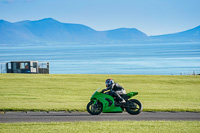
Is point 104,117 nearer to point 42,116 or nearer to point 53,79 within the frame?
point 42,116

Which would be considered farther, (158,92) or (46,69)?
(46,69)

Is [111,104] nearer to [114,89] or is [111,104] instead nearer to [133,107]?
[114,89]


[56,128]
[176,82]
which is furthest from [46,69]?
[56,128]

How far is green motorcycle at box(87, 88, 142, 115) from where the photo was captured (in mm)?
13031

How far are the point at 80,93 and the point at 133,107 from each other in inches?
406

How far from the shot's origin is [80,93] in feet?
75.9

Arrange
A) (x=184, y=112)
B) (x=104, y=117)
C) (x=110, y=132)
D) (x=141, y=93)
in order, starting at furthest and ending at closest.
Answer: (x=141, y=93), (x=184, y=112), (x=104, y=117), (x=110, y=132)

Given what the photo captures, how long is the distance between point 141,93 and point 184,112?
9.08 m

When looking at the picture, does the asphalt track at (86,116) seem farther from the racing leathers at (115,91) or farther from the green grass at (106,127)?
the green grass at (106,127)

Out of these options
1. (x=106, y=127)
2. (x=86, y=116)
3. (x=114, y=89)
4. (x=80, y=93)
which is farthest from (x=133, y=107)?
(x=80, y=93)

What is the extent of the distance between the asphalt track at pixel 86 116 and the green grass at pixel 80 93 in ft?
4.05

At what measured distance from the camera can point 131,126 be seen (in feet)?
33.5

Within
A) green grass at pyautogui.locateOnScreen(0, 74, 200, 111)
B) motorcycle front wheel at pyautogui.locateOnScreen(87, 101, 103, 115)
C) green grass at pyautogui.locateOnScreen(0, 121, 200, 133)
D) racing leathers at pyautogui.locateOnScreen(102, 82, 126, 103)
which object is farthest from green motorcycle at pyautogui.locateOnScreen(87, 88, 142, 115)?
green grass at pyautogui.locateOnScreen(0, 121, 200, 133)

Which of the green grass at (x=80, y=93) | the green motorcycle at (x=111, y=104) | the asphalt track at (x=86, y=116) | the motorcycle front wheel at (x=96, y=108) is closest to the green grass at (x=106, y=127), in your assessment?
the asphalt track at (x=86, y=116)
